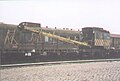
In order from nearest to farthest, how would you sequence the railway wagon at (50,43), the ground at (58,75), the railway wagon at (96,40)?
the ground at (58,75)
the railway wagon at (50,43)
the railway wagon at (96,40)

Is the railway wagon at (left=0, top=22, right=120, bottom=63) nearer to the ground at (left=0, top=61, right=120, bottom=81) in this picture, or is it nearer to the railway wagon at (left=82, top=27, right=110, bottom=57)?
the railway wagon at (left=82, top=27, right=110, bottom=57)

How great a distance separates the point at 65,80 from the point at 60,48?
1654 cm

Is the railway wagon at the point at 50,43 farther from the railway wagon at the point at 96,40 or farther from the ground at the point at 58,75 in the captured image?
the ground at the point at 58,75

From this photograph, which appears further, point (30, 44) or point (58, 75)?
point (30, 44)

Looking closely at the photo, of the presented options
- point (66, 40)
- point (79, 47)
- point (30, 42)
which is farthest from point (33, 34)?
point (79, 47)

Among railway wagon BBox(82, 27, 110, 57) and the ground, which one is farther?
railway wagon BBox(82, 27, 110, 57)

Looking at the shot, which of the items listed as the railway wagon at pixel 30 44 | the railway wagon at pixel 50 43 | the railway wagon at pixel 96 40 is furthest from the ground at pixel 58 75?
the railway wagon at pixel 96 40

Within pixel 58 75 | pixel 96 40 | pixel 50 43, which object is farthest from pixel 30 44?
pixel 58 75

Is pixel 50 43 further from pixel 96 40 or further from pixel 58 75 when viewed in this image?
pixel 58 75

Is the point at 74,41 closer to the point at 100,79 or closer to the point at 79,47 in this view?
the point at 79,47

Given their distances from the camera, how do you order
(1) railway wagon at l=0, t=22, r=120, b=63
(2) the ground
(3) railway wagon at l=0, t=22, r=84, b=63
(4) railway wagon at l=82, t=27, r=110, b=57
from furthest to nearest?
(4) railway wagon at l=82, t=27, r=110, b=57 → (1) railway wagon at l=0, t=22, r=120, b=63 → (3) railway wagon at l=0, t=22, r=84, b=63 → (2) the ground

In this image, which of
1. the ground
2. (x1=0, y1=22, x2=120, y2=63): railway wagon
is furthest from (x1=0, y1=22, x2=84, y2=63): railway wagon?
the ground

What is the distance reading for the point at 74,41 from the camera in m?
29.1

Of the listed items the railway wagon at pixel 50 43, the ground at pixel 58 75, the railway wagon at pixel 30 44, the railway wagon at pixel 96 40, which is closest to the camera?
the ground at pixel 58 75
